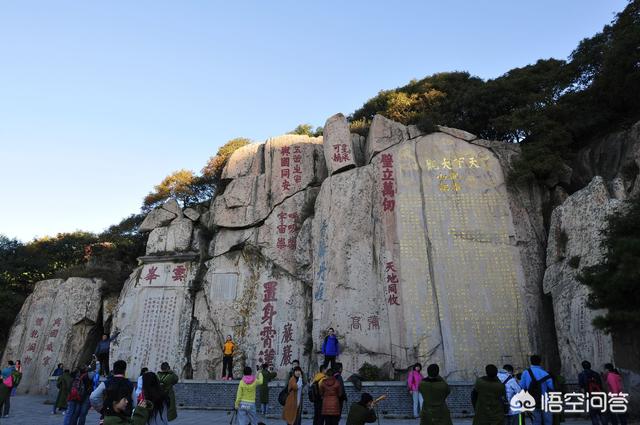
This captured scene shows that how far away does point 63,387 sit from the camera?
9.77 meters

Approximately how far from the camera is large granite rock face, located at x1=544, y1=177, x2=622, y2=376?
933 cm

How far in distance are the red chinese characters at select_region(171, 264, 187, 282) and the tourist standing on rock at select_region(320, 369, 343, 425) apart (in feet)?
32.6

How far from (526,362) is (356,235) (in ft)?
16.1

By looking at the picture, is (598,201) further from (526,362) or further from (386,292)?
(386,292)

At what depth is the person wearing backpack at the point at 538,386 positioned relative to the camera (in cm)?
553

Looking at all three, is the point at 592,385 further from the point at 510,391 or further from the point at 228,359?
the point at 228,359

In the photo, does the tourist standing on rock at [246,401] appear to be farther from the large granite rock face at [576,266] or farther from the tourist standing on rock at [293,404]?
the large granite rock face at [576,266]

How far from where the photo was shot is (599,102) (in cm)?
1374

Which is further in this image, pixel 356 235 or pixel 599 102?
pixel 599 102

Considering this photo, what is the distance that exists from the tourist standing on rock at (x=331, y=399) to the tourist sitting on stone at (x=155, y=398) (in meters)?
1.68

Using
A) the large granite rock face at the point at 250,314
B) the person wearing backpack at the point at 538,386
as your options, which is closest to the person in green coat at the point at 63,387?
the large granite rock face at the point at 250,314

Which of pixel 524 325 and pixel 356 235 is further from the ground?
pixel 356 235

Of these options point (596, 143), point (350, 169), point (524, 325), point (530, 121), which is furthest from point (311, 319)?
point (596, 143)

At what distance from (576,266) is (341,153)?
6826 millimetres
